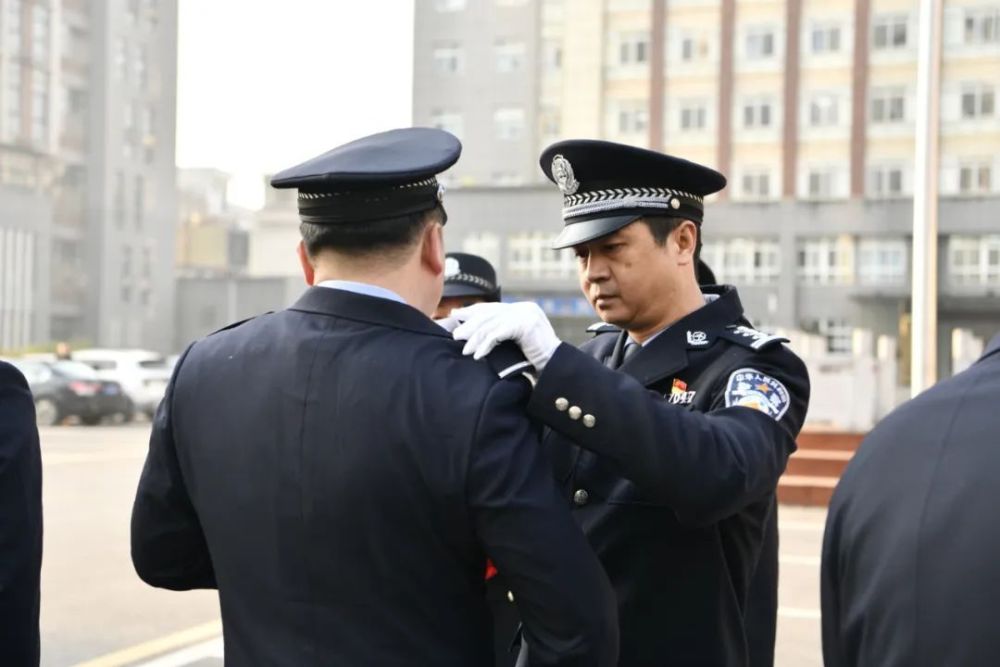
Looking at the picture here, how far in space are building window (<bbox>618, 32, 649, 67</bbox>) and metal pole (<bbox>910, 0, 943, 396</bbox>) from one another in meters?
33.0

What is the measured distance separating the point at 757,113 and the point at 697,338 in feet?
133

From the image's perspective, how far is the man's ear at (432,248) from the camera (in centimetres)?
180

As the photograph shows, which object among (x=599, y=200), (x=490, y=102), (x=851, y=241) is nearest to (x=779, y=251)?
(x=851, y=241)

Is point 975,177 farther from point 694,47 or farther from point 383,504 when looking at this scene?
point 383,504

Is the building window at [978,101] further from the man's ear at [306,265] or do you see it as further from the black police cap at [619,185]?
the man's ear at [306,265]

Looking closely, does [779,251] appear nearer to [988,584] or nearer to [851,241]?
[851,241]

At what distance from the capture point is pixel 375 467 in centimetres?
166

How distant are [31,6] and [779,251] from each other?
30.9 metres

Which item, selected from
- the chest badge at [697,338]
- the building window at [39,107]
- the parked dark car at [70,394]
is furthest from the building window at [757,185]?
the chest badge at [697,338]

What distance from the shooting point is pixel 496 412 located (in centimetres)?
166

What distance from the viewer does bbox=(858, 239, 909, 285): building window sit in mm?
37500

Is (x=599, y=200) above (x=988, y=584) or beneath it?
above

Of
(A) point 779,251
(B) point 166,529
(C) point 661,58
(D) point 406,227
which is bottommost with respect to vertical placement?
(B) point 166,529

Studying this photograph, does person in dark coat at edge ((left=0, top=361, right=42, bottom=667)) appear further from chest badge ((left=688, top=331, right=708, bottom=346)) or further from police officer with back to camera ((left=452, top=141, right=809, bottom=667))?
chest badge ((left=688, top=331, right=708, bottom=346))
